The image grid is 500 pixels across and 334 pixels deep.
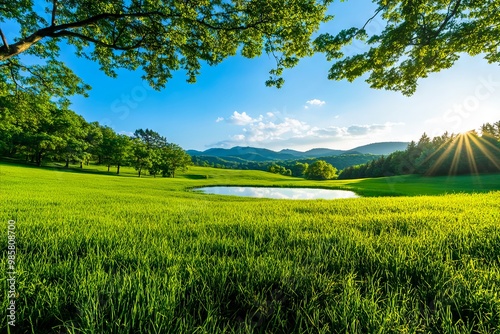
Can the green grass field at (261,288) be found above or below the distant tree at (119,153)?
below

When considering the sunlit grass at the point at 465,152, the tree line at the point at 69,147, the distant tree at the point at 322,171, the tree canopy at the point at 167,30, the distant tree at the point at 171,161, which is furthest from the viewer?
the distant tree at the point at 322,171

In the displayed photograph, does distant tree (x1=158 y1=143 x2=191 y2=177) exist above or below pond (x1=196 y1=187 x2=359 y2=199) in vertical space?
above

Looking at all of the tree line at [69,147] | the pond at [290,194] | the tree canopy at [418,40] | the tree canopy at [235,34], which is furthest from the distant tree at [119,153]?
the tree canopy at [418,40]

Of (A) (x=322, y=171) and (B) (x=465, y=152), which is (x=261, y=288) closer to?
(B) (x=465, y=152)

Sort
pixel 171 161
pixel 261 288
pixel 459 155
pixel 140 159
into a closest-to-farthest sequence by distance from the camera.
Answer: pixel 261 288, pixel 459 155, pixel 140 159, pixel 171 161

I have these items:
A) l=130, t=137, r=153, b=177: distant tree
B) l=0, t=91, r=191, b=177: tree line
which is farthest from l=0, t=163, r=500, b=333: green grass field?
l=130, t=137, r=153, b=177: distant tree

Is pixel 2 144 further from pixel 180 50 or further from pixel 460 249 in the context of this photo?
pixel 460 249

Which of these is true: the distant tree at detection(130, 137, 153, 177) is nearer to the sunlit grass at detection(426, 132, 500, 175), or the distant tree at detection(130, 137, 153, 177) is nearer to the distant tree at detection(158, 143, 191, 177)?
the distant tree at detection(158, 143, 191, 177)

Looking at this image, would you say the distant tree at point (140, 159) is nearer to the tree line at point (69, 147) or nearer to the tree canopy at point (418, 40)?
the tree line at point (69, 147)

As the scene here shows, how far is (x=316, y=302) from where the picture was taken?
1.53 metres

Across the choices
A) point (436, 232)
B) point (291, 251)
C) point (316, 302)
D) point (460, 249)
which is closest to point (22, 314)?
point (316, 302)

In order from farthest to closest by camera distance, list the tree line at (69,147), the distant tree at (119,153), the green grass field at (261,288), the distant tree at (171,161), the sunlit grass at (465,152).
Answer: the distant tree at (171,161), the distant tree at (119,153), the tree line at (69,147), the sunlit grass at (465,152), the green grass field at (261,288)

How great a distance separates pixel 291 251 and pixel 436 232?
272 cm

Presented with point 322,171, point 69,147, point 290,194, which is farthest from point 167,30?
point 322,171
